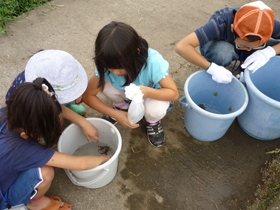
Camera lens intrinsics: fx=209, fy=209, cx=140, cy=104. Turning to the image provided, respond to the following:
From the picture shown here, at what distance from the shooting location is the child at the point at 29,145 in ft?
2.83

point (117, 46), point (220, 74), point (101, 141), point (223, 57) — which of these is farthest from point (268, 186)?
point (117, 46)

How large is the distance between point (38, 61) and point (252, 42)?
128 centimetres

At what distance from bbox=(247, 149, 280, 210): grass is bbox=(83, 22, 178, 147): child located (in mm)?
726

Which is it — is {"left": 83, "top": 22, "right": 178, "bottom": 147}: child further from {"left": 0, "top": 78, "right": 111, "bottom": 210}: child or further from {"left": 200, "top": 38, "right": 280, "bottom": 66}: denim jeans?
{"left": 200, "top": 38, "right": 280, "bottom": 66}: denim jeans

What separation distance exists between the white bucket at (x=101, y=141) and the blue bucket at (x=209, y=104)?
528mm

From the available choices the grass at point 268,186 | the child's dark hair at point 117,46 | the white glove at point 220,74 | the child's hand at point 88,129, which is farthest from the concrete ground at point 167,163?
the child's dark hair at point 117,46

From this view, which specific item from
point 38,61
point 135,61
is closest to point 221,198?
point 135,61

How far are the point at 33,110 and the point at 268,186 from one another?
1.49 metres

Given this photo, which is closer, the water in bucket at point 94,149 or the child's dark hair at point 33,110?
the child's dark hair at point 33,110

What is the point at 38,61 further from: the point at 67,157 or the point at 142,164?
the point at 142,164

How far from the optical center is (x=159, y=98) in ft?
4.37

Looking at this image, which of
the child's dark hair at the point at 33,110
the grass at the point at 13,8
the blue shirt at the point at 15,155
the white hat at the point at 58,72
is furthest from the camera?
the grass at the point at 13,8

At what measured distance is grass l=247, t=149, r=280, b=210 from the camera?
52.3 inches

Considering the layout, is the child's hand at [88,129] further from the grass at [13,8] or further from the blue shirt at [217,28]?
the grass at [13,8]
